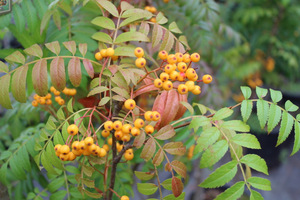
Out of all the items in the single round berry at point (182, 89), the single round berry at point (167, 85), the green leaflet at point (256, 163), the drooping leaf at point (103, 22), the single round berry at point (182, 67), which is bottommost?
the green leaflet at point (256, 163)

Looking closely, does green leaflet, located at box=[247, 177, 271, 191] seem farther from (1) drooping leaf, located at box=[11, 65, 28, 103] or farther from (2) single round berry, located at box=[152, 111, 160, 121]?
(1) drooping leaf, located at box=[11, 65, 28, 103]

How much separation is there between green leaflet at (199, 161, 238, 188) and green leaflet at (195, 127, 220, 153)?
0.06 metres

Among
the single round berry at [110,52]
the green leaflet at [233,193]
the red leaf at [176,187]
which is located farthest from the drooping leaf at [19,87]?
the green leaflet at [233,193]

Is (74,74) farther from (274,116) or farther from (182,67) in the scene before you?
(274,116)

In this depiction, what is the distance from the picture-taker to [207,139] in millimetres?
632

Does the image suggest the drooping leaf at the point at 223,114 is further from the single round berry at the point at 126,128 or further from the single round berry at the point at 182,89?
the single round berry at the point at 126,128

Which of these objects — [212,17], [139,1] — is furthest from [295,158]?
[139,1]

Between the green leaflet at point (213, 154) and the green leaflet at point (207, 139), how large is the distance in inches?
0.5

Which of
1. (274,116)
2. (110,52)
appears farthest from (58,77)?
(274,116)

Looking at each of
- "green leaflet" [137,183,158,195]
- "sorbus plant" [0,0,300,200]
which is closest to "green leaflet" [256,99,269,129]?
"sorbus plant" [0,0,300,200]

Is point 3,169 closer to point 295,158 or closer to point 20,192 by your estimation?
point 20,192

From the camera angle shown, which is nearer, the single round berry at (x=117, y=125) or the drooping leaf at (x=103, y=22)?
the single round berry at (x=117, y=125)

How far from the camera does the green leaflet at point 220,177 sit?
60 cm

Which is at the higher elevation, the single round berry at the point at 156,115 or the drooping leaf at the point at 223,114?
the single round berry at the point at 156,115
